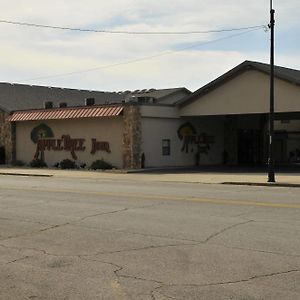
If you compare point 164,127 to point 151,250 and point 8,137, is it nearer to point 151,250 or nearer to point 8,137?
point 8,137

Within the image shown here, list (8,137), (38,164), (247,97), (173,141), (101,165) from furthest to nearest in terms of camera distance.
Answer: (8,137), (38,164), (173,141), (101,165), (247,97)

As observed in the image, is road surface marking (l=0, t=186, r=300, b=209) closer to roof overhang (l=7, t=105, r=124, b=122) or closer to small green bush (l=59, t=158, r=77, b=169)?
roof overhang (l=7, t=105, r=124, b=122)

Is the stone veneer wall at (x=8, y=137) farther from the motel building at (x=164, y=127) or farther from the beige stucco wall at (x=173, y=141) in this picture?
the beige stucco wall at (x=173, y=141)

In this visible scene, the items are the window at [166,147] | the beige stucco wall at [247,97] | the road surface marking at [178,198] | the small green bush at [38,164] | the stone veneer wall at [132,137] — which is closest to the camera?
the road surface marking at [178,198]

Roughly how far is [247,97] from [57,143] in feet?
43.6

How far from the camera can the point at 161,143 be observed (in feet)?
113

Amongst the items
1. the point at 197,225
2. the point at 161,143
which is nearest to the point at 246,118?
the point at 161,143

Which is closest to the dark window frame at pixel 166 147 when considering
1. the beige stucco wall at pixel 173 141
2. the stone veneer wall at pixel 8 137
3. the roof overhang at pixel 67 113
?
the beige stucco wall at pixel 173 141

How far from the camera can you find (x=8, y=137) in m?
40.4

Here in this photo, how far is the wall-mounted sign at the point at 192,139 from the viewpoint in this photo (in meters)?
36.2

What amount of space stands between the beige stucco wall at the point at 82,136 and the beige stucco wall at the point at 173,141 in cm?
169

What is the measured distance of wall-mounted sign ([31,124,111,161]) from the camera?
34.8 m

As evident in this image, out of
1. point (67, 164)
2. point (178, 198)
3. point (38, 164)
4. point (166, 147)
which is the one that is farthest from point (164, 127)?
point (178, 198)

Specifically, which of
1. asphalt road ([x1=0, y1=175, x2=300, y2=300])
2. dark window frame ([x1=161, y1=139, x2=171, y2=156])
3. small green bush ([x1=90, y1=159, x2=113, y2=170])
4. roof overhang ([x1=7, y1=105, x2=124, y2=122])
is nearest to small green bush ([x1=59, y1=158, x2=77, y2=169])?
small green bush ([x1=90, y1=159, x2=113, y2=170])
